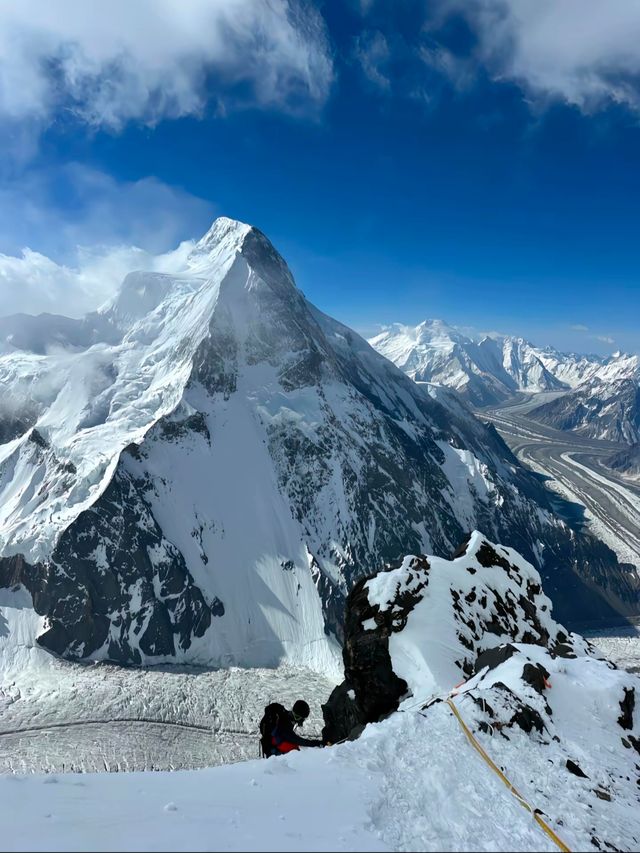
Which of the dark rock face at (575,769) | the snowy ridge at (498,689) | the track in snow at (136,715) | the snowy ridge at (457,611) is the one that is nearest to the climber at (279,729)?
the snowy ridge at (498,689)

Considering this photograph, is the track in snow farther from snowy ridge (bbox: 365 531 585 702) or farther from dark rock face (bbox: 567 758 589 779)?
dark rock face (bbox: 567 758 589 779)

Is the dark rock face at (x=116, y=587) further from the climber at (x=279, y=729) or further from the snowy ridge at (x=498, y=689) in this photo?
the climber at (x=279, y=729)

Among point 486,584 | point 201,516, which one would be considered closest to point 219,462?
point 201,516

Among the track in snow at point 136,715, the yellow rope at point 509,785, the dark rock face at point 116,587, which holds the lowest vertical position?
the track in snow at point 136,715

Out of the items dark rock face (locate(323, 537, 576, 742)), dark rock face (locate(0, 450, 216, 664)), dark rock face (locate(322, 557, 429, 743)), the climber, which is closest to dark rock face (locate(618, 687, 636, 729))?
dark rock face (locate(323, 537, 576, 742))

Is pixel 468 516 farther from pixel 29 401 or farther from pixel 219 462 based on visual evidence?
pixel 29 401

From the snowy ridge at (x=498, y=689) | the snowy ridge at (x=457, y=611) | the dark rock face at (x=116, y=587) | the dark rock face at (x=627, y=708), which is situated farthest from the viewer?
the dark rock face at (x=116, y=587)
